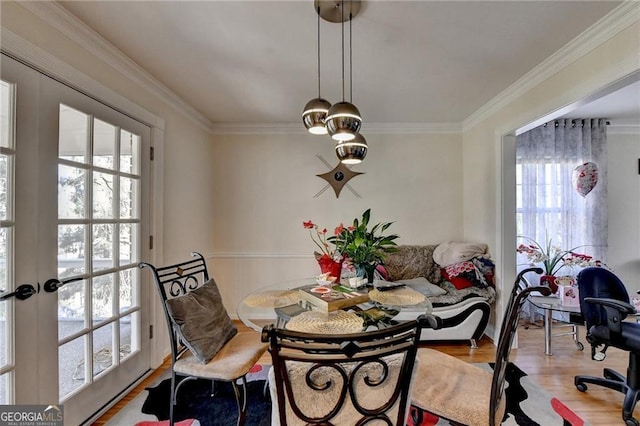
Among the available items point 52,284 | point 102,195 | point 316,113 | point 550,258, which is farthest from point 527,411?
point 102,195

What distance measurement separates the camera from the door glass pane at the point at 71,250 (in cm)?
166

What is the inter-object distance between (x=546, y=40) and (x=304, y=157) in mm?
2590

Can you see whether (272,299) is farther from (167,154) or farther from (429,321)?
(167,154)

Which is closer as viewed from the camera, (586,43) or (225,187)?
(586,43)

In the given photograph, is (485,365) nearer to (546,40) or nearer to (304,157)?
(546,40)

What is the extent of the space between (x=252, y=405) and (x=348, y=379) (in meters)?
1.48

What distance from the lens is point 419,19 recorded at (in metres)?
1.68

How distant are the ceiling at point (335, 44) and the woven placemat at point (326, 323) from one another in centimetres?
173

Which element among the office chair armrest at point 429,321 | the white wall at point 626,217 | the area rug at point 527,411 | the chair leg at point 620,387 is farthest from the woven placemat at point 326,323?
the white wall at point 626,217

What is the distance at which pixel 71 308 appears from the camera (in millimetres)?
1728

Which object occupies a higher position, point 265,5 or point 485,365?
point 265,5

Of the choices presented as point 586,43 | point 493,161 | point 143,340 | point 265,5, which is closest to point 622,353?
point 493,161

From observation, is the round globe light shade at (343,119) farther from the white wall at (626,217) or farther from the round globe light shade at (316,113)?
the white wall at (626,217)

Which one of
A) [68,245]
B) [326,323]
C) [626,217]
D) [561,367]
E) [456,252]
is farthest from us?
Answer: [626,217]
